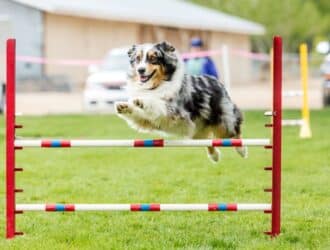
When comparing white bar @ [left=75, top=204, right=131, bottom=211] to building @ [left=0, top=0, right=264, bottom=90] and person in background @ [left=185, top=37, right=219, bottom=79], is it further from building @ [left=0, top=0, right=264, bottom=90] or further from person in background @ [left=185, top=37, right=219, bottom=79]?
building @ [left=0, top=0, right=264, bottom=90]

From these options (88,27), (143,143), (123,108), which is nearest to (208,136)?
(143,143)

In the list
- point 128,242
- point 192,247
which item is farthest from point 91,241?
point 192,247

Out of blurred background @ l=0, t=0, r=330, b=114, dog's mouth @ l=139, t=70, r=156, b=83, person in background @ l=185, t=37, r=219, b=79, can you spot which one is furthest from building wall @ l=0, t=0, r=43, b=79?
dog's mouth @ l=139, t=70, r=156, b=83

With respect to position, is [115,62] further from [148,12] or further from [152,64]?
[152,64]

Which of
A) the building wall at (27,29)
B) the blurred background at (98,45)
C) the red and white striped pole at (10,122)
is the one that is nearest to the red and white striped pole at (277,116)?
the red and white striped pole at (10,122)

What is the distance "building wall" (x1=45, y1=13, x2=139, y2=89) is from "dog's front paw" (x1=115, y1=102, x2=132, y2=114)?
26.4 m

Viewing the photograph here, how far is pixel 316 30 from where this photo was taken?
58.9 m

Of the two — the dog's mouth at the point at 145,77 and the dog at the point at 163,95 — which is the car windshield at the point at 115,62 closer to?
the dog at the point at 163,95

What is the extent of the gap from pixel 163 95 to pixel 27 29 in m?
26.0

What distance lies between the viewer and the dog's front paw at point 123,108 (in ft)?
22.9

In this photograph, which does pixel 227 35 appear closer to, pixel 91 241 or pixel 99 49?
pixel 99 49

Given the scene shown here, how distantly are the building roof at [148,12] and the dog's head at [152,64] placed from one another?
25.1 m

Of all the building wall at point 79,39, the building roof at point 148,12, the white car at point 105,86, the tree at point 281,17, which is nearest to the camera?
the white car at point 105,86

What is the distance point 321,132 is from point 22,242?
31.1 ft
